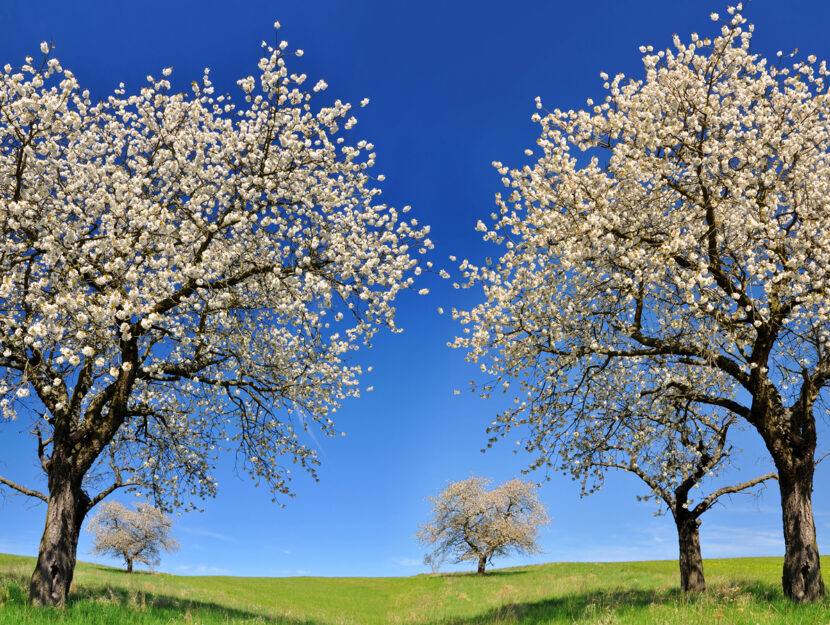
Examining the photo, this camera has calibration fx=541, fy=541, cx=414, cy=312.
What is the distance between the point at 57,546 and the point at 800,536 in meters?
18.7

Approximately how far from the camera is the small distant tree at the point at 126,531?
45.3m

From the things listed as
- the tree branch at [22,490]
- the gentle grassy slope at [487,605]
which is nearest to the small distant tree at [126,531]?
the gentle grassy slope at [487,605]

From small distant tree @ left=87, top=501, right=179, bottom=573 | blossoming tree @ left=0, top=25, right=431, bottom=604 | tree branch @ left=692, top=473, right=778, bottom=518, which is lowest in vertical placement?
small distant tree @ left=87, top=501, right=179, bottom=573

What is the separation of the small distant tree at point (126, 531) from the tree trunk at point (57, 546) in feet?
115

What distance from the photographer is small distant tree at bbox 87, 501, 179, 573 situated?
4531 centimetres

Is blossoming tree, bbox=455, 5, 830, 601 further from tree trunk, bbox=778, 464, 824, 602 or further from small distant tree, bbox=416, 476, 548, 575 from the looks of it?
small distant tree, bbox=416, 476, 548, 575

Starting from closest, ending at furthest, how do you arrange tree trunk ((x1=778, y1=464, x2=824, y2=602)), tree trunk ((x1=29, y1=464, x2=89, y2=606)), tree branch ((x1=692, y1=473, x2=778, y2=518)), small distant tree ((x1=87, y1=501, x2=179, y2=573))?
tree trunk ((x1=29, y1=464, x2=89, y2=606)) → tree trunk ((x1=778, y1=464, x2=824, y2=602)) → tree branch ((x1=692, y1=473, x2=778, y2=518)) → small distant tree ((x1=87, y1=501, x2=179, y2=573))

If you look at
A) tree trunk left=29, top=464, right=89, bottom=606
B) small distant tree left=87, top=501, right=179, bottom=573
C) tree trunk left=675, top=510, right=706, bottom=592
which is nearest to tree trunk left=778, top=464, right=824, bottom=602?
tree trunk left=675, top=510, right=706, bottom=592

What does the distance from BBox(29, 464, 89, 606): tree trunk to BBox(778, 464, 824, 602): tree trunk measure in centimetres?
1783

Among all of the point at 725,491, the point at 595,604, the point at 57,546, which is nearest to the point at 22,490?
the point at 57,546

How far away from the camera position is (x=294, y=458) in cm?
1636

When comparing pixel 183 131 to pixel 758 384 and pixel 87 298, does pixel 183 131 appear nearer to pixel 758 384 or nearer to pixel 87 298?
pixel 87 298

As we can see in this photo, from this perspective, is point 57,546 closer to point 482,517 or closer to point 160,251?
point 160,251

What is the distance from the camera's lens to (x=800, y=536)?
1375 centimetres
